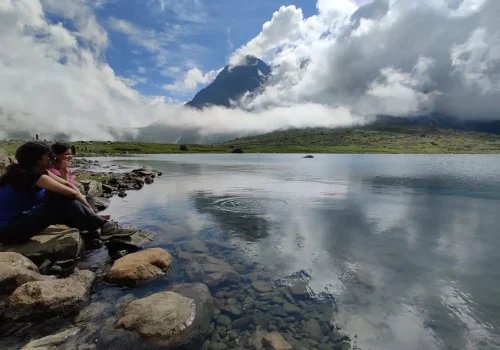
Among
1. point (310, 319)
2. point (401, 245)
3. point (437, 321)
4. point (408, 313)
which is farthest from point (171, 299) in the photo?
point (401, 245)

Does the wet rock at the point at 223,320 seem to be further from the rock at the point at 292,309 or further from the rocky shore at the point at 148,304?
the rock at the point at 292,309

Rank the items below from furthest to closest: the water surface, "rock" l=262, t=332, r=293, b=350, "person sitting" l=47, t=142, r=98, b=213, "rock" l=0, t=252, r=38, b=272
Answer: "person sitting" l=47, t=142, r=98, b=213 < "rock" l=0, t=252, r=38, b=272 < the water surface < "rock" l=262, t=332, r=293, b=350

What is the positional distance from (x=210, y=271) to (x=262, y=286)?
101 inches

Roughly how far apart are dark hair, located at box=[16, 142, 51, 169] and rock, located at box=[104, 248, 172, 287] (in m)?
5.11

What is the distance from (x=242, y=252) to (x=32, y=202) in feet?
31.9

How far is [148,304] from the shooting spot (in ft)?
31.6

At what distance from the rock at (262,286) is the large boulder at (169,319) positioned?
2.29 metres

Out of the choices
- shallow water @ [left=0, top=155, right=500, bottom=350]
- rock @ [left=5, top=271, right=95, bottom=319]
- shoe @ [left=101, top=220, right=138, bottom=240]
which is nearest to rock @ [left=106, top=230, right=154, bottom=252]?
shoe @ [left=101, top=220, right=138, bottom=240]

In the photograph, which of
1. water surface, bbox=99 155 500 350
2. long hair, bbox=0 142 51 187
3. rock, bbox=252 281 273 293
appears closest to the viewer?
water surface, bbox=99 155 500 350

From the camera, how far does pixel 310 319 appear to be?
10.1 m

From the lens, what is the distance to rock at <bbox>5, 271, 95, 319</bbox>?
9.28 metres

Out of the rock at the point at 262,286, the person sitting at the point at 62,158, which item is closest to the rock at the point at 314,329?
the rock at the point at 262,286

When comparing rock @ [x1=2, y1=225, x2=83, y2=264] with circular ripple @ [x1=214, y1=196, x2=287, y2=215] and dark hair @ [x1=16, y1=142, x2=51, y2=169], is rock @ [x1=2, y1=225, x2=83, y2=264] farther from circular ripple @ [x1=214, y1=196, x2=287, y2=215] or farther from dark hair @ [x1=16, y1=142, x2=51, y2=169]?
circular ripple @ [x1=214, y1=196, x2=287, y2=215]

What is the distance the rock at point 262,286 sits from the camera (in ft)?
39.7
